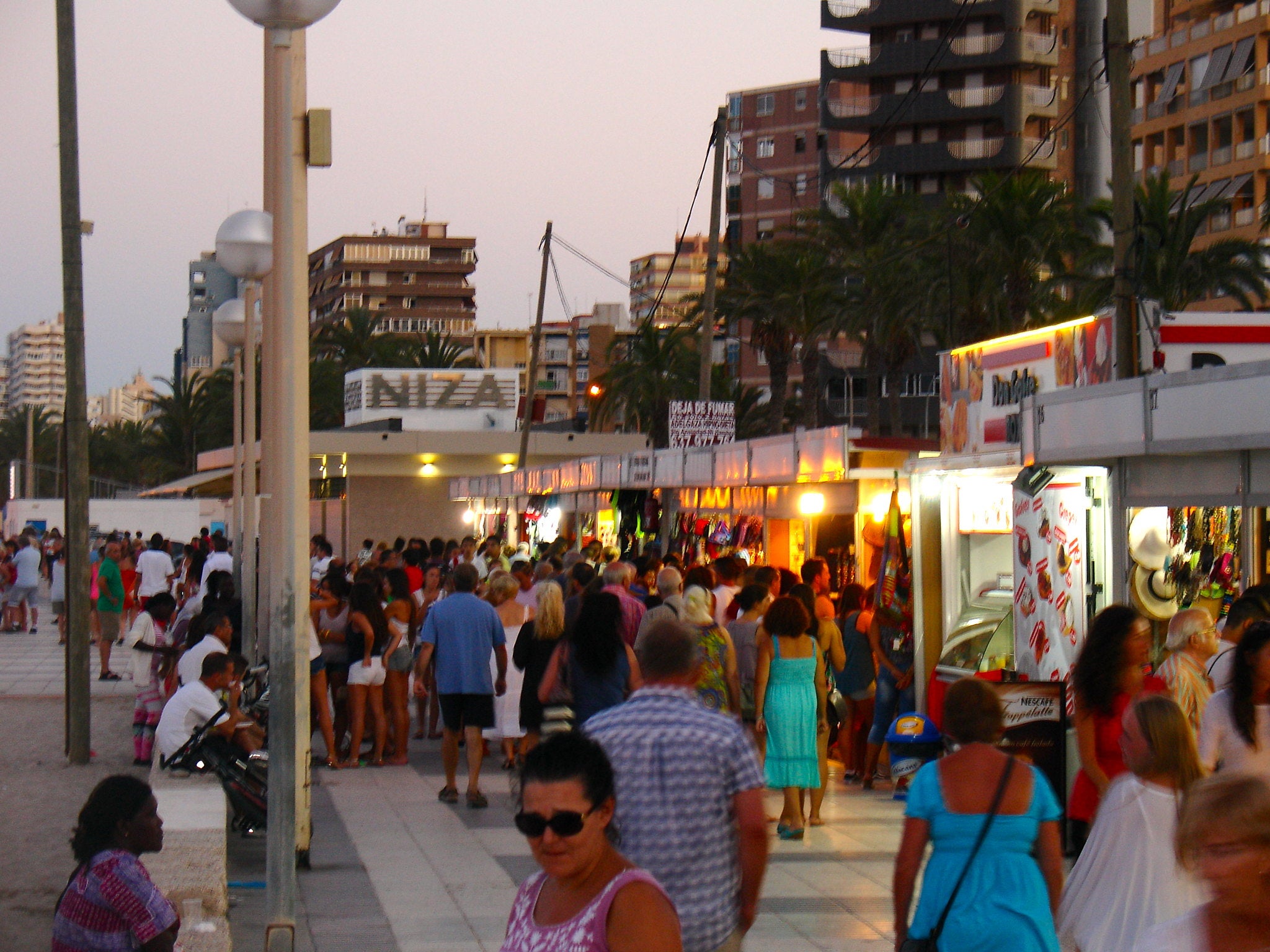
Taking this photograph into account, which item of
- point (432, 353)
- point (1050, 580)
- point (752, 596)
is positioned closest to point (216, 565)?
point (752, 596)

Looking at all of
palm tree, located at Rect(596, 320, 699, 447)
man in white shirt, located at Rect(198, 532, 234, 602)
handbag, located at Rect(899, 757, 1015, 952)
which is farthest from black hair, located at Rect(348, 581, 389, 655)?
palm tree, located at Rect(596, 320, 699, 447)

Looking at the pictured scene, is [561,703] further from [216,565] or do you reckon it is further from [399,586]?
[216,565]

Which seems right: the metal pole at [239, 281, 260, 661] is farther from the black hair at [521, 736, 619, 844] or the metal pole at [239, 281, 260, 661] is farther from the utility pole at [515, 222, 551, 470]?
the utility pole at [515, 222, 551, 470]

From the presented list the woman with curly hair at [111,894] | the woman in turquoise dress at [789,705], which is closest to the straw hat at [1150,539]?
the woman in turquoise dress at [789,705]

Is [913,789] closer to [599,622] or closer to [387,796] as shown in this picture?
[599,622]

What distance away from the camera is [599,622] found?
29.0 ft

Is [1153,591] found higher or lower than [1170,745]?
higher

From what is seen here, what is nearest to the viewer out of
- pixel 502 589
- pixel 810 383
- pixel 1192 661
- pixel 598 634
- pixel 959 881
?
pixel 959 881

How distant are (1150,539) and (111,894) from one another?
674 centimetres

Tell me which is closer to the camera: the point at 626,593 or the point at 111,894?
the point at 111,894

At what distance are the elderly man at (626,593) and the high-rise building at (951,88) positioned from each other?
59379mm

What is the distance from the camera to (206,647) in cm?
1127

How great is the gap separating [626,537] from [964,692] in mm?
18912

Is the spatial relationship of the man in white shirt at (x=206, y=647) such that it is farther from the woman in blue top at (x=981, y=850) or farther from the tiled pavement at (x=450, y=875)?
the woman in blue top at (x=981, y=850)
